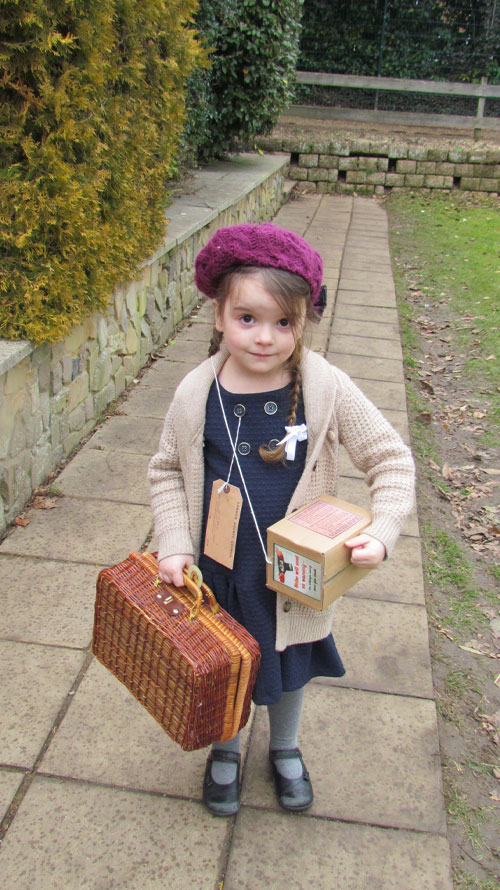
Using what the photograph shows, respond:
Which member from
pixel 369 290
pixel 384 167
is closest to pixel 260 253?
pixel 369 290

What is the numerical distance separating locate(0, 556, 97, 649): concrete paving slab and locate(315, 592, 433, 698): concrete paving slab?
2.87ft

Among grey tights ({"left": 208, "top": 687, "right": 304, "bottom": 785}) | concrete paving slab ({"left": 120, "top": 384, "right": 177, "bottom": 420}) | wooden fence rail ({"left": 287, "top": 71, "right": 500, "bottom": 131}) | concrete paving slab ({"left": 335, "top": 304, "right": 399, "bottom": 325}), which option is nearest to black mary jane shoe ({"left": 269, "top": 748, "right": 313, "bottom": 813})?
grey tights ({"left": 208, "top": 687, "right": 304, "bottom": 785})

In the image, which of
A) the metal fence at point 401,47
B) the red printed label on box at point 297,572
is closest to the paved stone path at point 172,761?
the red printed label on box at point 297,572

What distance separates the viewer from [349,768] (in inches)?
83.5

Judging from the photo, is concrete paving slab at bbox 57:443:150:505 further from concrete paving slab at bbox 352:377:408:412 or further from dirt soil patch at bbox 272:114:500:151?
dirt soil patch at bbox 272:114:500:151

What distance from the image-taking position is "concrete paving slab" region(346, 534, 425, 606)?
2.86 meters

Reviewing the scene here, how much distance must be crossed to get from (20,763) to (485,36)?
624 inches

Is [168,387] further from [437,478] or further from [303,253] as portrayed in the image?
[303,253]

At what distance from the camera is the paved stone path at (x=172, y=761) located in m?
1.82

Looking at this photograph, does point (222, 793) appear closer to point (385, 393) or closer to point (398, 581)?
point (398, 581)

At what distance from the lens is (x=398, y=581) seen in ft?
9.68

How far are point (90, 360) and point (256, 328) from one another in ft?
8.36

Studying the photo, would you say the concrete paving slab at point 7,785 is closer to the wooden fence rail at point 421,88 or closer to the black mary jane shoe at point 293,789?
the black mary jane shoe at point 293,789

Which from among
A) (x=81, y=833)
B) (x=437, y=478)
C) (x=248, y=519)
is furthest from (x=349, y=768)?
(x=437, y=478)
